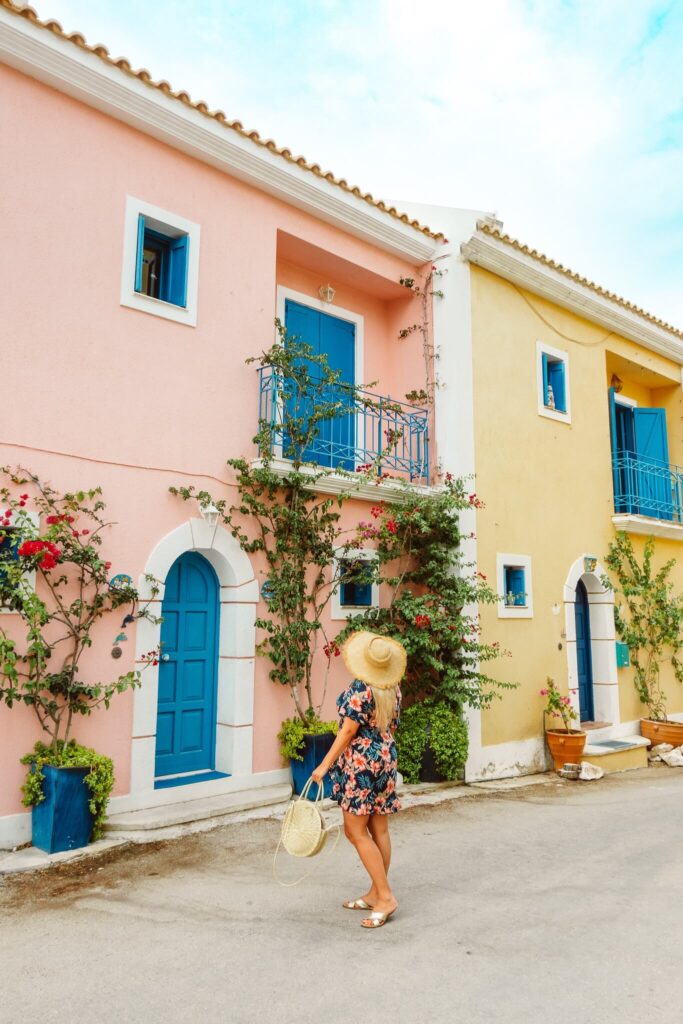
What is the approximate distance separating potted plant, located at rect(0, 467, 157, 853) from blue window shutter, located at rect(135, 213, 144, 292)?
2169 millimetres

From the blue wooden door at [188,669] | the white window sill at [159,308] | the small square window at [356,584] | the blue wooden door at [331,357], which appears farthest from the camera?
the blue wooden door at [331,357]

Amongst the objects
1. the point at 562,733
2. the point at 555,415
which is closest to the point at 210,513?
the point at 562,733

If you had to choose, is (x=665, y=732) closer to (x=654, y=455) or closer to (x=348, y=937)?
(x=654, y=455)

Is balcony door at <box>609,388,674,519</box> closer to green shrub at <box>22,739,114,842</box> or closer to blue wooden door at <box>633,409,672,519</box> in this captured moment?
blue wooden door at <box>633,409,672,519</box>

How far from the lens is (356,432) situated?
384 inches

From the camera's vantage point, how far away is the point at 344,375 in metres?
9.98

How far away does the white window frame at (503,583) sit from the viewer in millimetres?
9898

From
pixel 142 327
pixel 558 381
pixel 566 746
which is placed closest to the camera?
pixel 142 327

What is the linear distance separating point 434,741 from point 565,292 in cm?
702

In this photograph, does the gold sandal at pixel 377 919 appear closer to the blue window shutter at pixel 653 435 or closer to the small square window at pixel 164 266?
the small square window at pixel 164 266

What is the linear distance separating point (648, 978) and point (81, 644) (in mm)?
4746

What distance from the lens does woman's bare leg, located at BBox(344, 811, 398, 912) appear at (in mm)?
4410

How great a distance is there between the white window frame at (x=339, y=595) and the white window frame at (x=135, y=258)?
3017 mm

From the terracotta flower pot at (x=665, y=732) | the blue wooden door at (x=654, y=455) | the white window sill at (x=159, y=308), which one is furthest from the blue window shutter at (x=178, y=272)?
the terracotta flower pot at (x=665, y=732)
